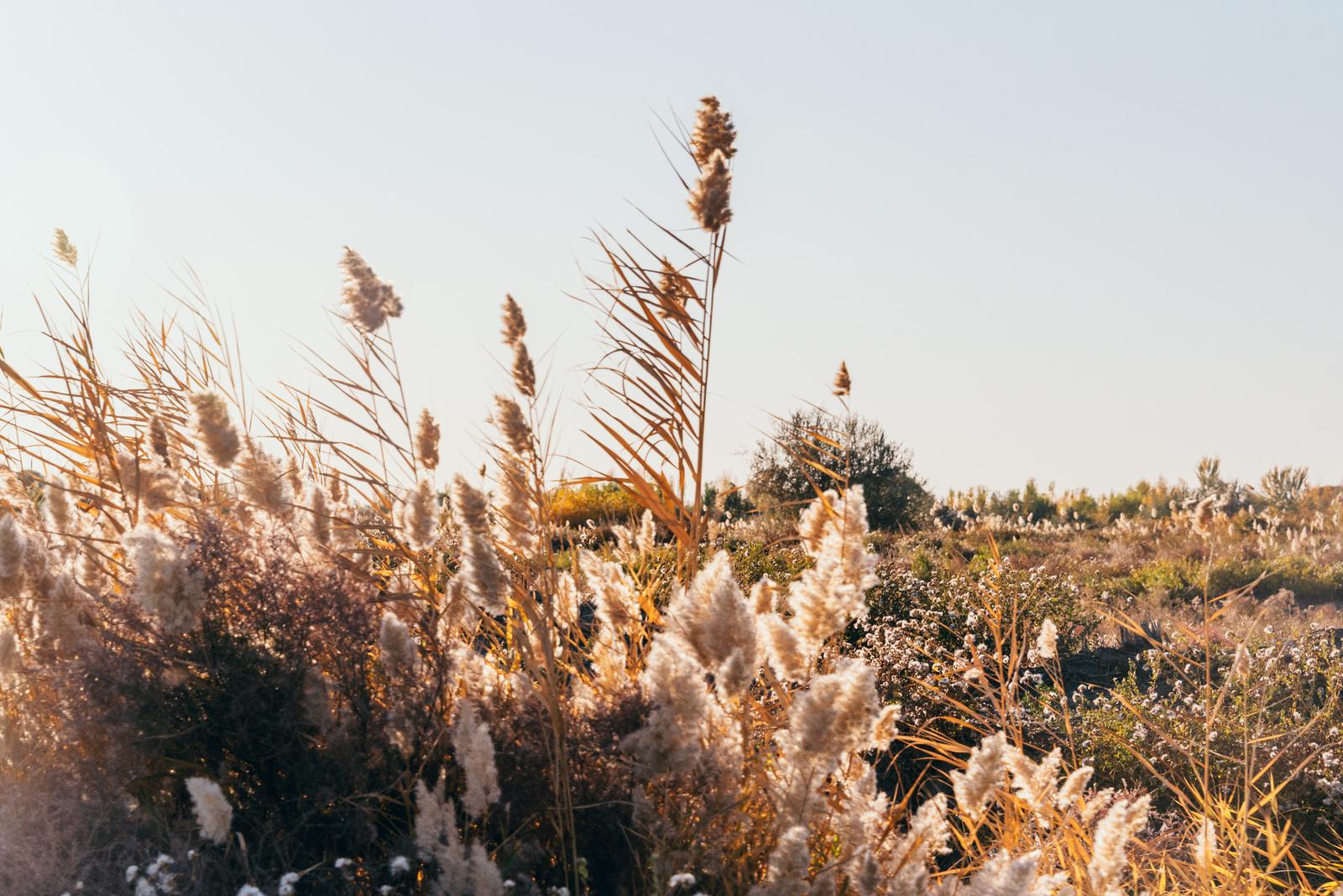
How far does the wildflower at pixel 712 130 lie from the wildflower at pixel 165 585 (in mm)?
1796

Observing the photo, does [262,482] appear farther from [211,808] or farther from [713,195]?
[713,195]

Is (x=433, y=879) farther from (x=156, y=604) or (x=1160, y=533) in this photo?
(x=1160, y=533)

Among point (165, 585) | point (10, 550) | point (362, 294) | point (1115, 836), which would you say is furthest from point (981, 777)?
point (10, 550)

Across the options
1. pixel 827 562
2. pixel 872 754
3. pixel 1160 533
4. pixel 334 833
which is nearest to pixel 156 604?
pixel 334 833

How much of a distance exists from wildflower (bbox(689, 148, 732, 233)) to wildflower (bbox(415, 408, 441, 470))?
95 cm

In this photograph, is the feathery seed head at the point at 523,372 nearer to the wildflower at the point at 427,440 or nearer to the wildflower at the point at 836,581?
the wildflower at the point at 427,440

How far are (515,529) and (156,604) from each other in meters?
0.75

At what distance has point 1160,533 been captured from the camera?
1547 centimetres

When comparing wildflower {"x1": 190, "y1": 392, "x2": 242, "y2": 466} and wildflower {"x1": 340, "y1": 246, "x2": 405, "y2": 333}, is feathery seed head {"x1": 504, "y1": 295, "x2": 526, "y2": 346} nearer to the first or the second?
wildflower {"x1": 340, "y1": 246, "x2": 405, "y2": 333}

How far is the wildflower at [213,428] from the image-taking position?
7.31ft

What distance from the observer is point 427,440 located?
3.00m

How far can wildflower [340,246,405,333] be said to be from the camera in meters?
2.91

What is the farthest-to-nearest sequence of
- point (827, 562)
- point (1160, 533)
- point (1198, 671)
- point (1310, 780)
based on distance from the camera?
point (1160, 533), point (1198, 671), point (1310, 780), point (827, 562)

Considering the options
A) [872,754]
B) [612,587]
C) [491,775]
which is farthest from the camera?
[872,754]
